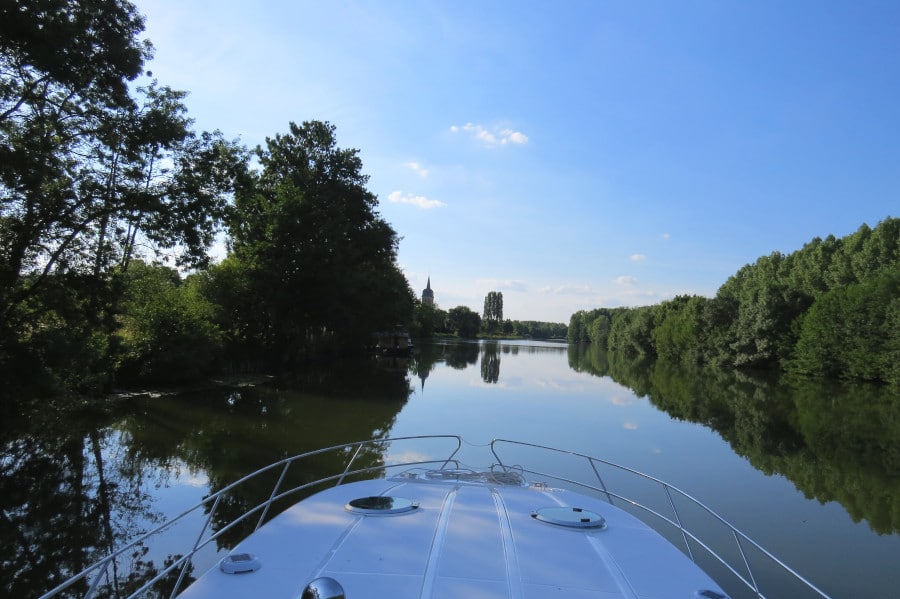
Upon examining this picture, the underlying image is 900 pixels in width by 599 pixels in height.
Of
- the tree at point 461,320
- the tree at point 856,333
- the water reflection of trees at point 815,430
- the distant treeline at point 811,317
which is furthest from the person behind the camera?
the tree at point 461,320

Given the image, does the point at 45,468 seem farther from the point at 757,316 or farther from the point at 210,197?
the point at 757,316

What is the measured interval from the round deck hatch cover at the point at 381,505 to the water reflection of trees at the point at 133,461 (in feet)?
9.81

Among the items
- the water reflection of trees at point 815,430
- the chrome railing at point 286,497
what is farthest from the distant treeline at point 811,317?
the chrome railing at point 286,497

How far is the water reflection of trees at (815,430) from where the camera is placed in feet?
36.2

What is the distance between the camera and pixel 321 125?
118 feet

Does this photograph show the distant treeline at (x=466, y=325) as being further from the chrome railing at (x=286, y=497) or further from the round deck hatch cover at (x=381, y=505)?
the round deck hatch cover at (x=381, y=505)

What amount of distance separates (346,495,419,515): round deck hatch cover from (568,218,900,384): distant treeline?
37324 millimetres

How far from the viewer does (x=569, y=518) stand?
4312mm

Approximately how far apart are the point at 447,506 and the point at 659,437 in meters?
13.2

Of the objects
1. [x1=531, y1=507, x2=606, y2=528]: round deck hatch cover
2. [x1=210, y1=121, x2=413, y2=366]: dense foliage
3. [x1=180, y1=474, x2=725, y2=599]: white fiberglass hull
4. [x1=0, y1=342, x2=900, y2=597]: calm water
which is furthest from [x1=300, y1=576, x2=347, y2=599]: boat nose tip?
[x1=210, y1=121, x2=413, y2=366]: dense foliage

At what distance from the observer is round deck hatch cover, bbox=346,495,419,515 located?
438 centimetres

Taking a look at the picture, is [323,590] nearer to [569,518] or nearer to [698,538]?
[569,518]

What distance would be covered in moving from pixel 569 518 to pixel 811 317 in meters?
44.6

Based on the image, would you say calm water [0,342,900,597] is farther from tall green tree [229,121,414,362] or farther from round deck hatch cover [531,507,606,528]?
tall green tree [229,121,414,362]
